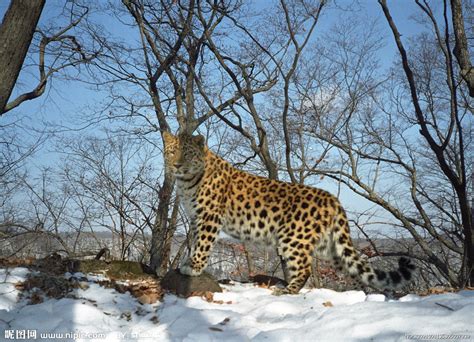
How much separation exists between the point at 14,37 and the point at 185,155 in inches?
121

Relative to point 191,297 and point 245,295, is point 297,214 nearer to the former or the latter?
point 245,295

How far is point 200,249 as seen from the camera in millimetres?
6758

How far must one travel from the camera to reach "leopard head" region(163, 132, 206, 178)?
718cm

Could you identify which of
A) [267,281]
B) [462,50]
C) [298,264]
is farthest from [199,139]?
[462,50]

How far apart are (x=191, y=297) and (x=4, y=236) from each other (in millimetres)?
7090

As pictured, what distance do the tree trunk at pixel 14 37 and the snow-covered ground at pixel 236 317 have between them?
110 inches

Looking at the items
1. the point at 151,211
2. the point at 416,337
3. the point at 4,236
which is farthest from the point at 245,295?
the point at 4,236

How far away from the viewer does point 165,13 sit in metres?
11.5

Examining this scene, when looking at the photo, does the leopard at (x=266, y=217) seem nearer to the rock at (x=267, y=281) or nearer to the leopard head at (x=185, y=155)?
the leopard head at (x=185, y=155)

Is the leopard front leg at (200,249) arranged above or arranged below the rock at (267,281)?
above

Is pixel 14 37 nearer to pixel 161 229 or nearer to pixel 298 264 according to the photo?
pixel 298 264

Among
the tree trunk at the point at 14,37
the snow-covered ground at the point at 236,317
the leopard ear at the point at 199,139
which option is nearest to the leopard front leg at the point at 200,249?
the snow-covered ground at the point at 236,317

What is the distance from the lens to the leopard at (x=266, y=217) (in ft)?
21.2

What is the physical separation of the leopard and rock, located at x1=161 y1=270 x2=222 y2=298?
133mm
